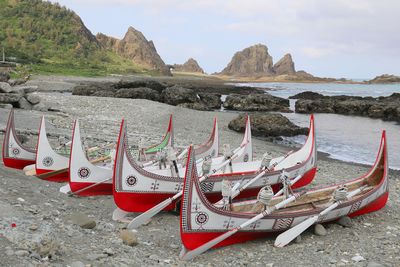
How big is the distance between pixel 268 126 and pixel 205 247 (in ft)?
72.3

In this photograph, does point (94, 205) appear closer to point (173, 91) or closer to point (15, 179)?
point (15, 179)

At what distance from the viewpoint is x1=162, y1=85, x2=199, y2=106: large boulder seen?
153 ft

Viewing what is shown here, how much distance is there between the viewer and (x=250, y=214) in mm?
10477

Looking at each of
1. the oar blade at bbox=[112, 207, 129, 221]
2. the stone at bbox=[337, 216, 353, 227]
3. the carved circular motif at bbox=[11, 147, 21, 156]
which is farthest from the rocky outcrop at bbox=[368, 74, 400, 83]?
the oar blade at bbox=[112, 207, 129, 221]

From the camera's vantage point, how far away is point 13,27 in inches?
4077

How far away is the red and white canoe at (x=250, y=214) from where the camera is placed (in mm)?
9750

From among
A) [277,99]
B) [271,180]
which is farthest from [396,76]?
[271,180]

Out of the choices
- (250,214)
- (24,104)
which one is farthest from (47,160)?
(24,104)

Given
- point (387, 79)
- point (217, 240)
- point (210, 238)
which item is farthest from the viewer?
point (387, 79)

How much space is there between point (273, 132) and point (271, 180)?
16.8 metres

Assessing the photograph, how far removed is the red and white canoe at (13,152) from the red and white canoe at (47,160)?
1.32 metres

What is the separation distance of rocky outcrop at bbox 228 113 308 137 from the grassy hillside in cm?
6480

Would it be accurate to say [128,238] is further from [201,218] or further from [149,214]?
[201,218]

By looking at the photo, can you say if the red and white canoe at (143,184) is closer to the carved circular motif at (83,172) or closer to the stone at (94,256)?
the carved circular motif at (83,172)
